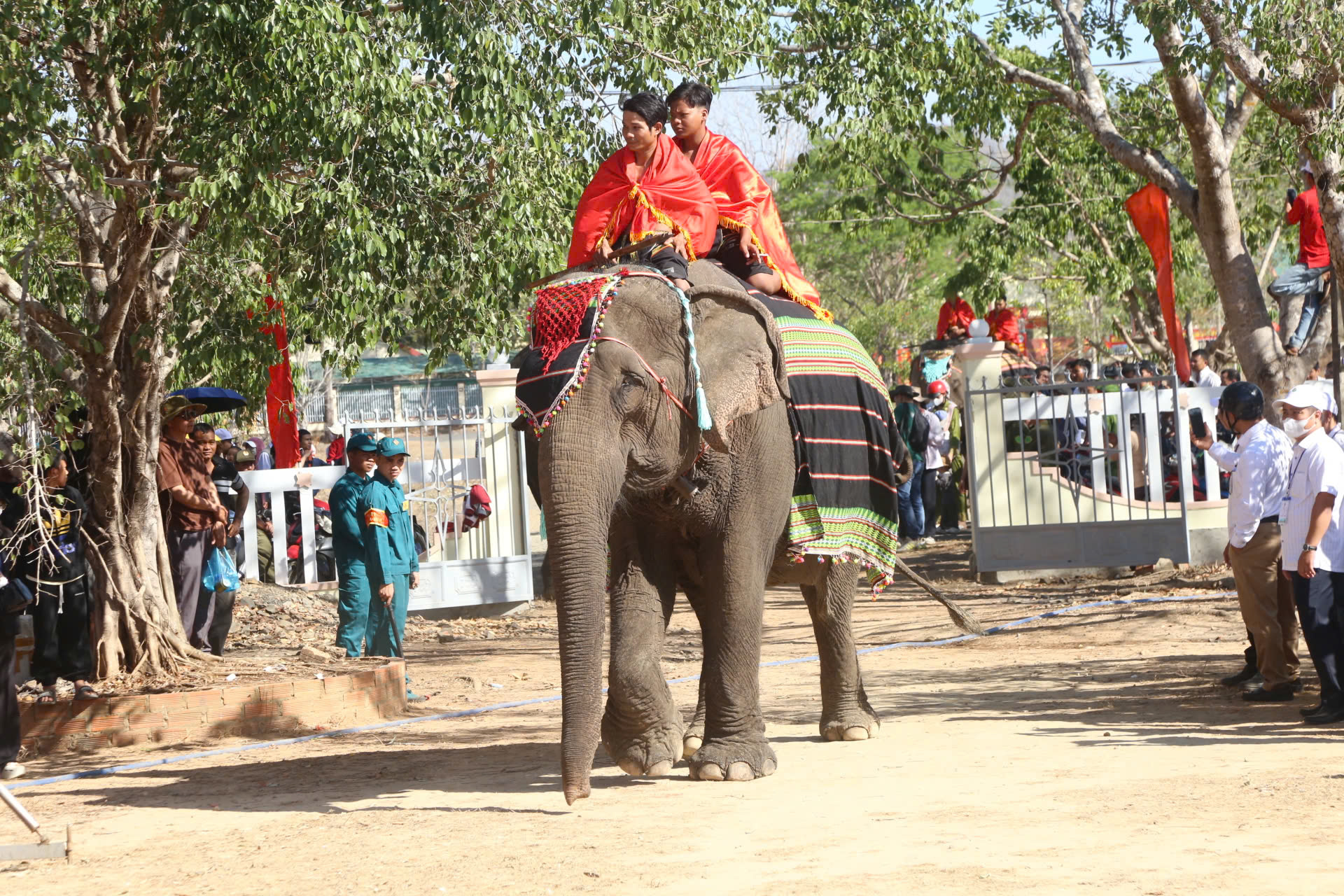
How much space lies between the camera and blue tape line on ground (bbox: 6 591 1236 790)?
7.87 metres

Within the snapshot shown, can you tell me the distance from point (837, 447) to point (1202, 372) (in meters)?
12.3

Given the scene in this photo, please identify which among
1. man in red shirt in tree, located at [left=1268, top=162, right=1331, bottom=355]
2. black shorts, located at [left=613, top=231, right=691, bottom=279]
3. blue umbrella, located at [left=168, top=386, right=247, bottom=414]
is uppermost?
man in red shirt in tree, located at [left=1268, top=162, right=1331, bottom=355]

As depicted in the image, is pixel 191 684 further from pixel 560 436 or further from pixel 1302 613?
pixel 1302 613

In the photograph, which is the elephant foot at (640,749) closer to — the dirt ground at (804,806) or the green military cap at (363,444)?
the dirt ground at (804,806)

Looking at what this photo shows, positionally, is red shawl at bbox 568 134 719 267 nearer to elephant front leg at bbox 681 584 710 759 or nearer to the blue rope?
the blue rope

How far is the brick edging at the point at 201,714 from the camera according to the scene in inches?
334

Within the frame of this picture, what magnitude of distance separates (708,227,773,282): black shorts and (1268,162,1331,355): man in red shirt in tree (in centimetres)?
654

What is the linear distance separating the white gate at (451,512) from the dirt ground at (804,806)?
Answer: 13.4 ft

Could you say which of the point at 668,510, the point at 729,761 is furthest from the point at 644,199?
the point at 729,761

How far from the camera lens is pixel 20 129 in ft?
23.0

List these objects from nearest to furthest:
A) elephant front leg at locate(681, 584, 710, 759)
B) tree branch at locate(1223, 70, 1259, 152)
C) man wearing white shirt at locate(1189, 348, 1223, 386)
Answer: elephant front leg at locate(681, 584, 710, 759) < tree branch at locate(1223, 70, 1259, 152) < man wearing white shirt at locate(1189, 348, 1223, 386)

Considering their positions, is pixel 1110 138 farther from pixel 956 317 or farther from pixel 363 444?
pixel 363 444

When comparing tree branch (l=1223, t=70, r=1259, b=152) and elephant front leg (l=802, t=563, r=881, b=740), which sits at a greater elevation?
tree branch (l=1223, t=70, r=1259, b=152)

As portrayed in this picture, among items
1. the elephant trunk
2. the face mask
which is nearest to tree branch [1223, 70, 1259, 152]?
the face mask
